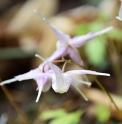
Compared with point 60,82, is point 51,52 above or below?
below

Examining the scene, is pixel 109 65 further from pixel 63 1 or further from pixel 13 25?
pixel 63 1

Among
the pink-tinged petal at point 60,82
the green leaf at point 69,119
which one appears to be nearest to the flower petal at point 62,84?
the pink-tinged petal at point 60,82

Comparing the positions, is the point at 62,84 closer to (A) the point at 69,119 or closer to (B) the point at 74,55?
(B) the point at 74,55

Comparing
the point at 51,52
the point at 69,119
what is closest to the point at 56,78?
the point at 69,119

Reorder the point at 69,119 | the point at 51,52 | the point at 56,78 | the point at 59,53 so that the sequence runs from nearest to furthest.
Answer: the point at 56,78
the point at 59,53
the point at 69,119
the point at 51,52

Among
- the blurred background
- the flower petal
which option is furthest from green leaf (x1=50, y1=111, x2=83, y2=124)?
the flower petal

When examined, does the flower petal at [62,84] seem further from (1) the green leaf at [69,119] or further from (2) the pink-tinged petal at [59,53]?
A: (1) the green leaf at [69,119]

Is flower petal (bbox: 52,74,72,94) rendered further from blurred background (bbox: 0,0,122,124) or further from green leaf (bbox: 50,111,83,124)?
blurred background (bbox: 0,0,122,124)

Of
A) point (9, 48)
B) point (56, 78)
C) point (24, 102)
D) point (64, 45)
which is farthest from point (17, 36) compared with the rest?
point (56, 78)
